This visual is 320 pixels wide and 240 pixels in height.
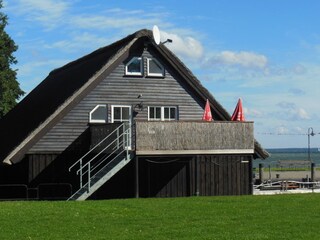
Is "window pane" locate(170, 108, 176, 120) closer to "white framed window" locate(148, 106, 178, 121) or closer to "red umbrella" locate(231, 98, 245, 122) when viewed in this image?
"white framed window" locate(148, 106, 178, 121)

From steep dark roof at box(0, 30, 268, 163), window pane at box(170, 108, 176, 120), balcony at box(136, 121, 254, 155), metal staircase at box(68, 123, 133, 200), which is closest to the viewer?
metal staircase at box(68, 123, 133, 200)

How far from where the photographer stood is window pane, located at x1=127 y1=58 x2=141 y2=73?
34.6m

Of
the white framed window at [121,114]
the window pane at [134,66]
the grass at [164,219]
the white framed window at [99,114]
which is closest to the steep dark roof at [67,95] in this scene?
the window pane at [134,66]

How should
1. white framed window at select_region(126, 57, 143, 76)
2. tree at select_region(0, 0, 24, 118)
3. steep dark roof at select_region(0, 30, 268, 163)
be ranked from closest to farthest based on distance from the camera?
1. steep dark roof at select_region(0, 30, 268, 163)
2. white framed window at select_region(126, 57, 143, 76)
3. tree at select_region(0, 0, 24, 118)

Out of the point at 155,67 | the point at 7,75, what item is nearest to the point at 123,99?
the point at 155,67

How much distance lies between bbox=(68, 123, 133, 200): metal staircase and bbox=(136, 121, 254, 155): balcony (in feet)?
2.57

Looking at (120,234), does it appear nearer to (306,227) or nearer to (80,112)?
(306,227)

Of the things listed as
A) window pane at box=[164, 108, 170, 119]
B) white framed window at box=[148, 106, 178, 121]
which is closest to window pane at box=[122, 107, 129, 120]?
white framed window at box=[148, 106, 178, 121]

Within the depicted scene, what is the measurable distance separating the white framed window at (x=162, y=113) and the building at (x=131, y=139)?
48 millimetres

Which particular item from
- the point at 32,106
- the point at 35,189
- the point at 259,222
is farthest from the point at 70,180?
the point at 259,222

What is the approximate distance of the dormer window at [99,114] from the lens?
33.9 m

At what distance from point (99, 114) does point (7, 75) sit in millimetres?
17291

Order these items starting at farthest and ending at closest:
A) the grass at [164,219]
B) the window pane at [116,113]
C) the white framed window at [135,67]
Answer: the white framed window at [135,67]
the window pane at [116,113]
the grass at [164,219]

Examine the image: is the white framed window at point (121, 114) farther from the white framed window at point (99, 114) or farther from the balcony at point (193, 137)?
the balcony at point (193, 137)
